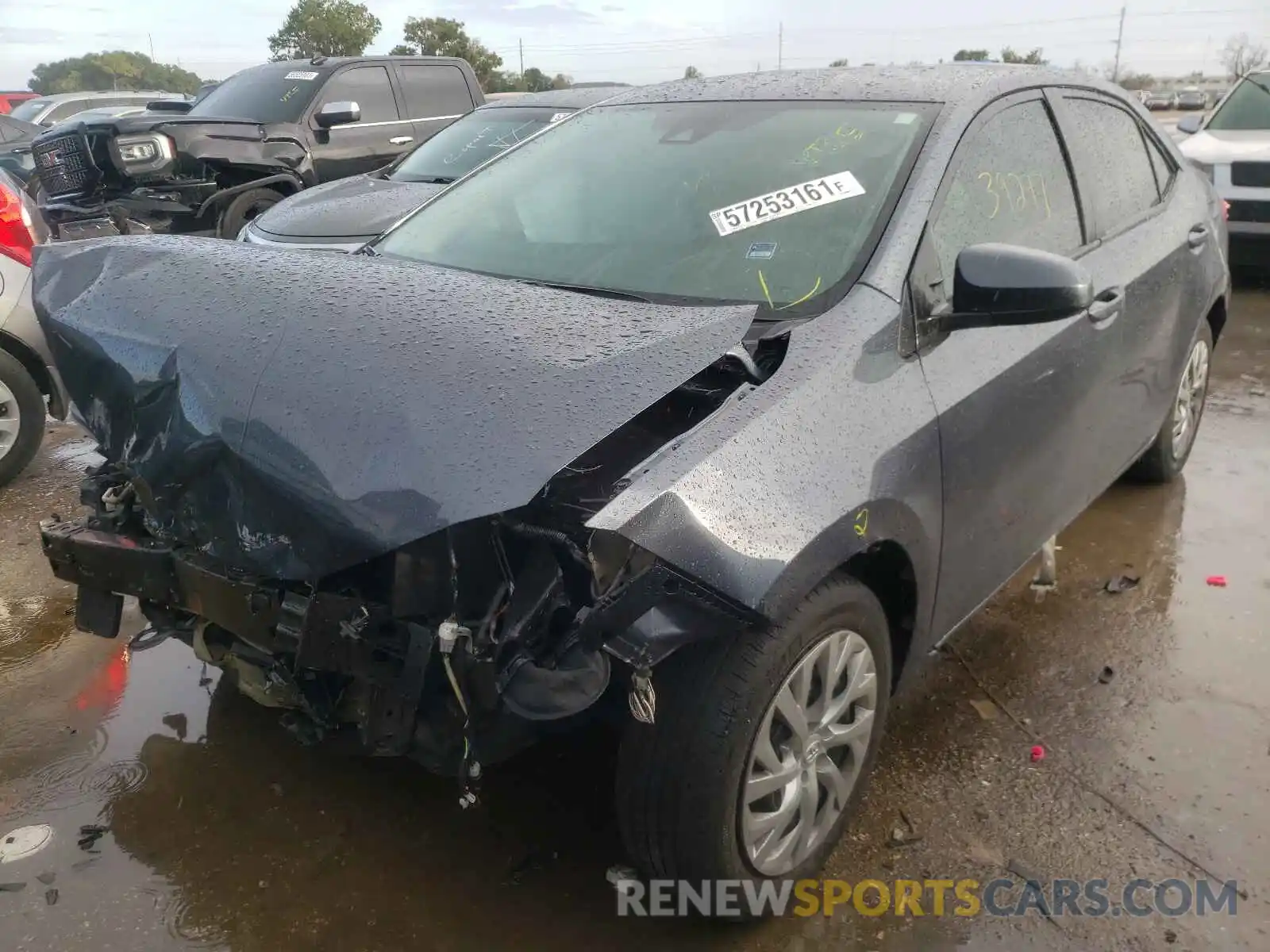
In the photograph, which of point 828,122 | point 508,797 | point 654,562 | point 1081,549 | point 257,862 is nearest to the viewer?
point 654,562

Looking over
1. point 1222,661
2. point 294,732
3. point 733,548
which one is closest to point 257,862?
point 294,732

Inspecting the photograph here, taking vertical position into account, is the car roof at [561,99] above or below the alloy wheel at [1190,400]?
above

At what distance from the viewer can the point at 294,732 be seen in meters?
2.32

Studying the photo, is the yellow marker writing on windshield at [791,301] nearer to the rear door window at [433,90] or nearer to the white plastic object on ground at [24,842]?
the white plastic object on ground at [24,842]

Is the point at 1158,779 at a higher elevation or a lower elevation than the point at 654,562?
lower

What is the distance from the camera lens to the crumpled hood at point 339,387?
1.83m

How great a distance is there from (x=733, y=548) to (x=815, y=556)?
9.2 inches

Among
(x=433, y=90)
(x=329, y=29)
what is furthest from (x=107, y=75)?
(x=433, y=90)

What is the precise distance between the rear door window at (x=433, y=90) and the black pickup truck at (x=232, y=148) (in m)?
0.02

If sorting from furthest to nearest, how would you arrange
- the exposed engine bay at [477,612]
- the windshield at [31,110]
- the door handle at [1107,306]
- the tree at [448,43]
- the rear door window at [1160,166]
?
the tree at [448,43] < the windshield at [31,110] < the rear door window at [1160,166] < the door handle at [1107,306] < the exposed engine bay at [477,612]

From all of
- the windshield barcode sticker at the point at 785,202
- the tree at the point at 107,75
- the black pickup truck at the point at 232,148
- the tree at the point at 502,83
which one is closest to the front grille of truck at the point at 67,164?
the black pickup truck at the point at 232,148

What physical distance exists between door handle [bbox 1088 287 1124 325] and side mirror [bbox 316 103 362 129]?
256 inches

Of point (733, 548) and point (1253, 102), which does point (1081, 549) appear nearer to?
point (733, 548)

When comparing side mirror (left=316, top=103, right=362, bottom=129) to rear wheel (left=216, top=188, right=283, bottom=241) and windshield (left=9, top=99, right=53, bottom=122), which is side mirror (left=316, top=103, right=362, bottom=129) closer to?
rear wheel (left=216, top=188, right=283, bottom=241)
